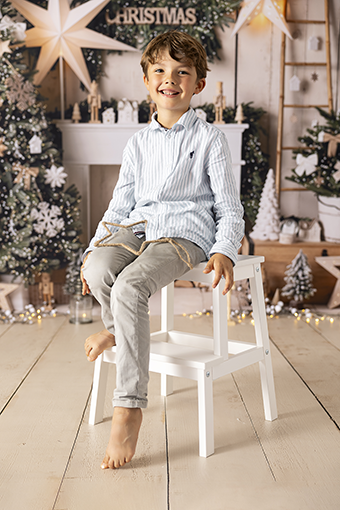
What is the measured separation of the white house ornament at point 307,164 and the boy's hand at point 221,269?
5.91 feet

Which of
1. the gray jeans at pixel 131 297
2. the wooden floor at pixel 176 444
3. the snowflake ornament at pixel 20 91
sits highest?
the snowflake ornament at pixel 20 91

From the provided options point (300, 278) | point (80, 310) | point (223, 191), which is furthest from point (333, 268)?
point (223, 191)

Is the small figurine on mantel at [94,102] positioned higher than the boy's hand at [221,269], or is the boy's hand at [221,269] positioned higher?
the small figurine on mantel at [94,102]

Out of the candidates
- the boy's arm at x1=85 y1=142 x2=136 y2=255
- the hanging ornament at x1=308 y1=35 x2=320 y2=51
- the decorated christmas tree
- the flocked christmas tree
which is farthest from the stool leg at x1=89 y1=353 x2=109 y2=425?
the hanging ornament at x1=308 y1=35 x2=320 y2=51

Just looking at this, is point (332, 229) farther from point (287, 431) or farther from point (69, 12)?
point (69, 12)

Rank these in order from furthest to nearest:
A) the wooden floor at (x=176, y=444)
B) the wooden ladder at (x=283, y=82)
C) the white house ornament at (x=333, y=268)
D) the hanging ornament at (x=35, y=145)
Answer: the wooden ladder at (x=283, y=82)
the white house ornament at (x=333, y=268)
the hanging ornament at (x=35, y=145)
the wooden floor at (x=176, y=444)

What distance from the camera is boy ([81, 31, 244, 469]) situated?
1301 millimetres

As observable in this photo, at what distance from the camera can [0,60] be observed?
2736mm

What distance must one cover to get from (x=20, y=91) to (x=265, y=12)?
4.98 feet

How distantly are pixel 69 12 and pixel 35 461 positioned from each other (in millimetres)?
2556

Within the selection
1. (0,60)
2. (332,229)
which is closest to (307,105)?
(332,229)

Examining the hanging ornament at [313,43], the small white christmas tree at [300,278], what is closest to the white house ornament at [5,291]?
the small white christmas tree at [300,278]

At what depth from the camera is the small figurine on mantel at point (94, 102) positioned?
10.2 feet

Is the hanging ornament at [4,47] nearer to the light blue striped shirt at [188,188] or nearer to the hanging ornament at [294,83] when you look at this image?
the light blue striped shirt at [188,188]
